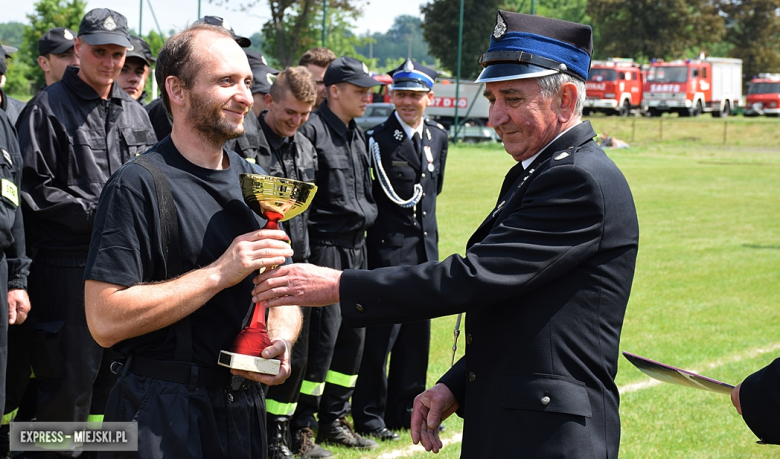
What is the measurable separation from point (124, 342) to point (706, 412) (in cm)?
Result: 533

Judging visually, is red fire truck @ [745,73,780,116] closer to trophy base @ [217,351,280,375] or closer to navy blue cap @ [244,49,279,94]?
navy blue cap @ [244,49,279,94]

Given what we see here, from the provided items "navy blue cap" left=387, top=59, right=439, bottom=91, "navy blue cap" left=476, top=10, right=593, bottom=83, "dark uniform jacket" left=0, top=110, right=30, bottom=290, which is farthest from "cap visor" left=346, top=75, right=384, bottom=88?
"navy blue cap" left=476, top=10, right=593, bottom=83

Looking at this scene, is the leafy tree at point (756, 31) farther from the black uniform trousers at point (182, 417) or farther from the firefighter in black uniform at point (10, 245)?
the black uniform trousers at point (182, 417)

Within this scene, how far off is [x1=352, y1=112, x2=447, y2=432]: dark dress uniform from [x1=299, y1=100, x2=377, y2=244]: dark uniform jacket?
12.2 inches

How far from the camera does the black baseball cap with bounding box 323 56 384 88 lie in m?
6.48

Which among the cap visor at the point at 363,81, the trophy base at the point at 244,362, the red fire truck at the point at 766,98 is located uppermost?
the red fire truck at the point at 766,98

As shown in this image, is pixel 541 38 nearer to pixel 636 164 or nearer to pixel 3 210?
pixel 3 210

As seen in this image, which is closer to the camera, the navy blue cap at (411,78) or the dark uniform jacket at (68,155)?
the dark uniform jacket at (68,155)

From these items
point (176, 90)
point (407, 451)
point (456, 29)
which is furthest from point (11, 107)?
point (456, 29)

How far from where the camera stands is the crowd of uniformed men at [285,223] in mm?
5094

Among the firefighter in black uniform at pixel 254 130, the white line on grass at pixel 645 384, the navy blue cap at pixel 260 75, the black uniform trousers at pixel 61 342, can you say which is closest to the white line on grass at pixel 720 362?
the white line on grass at pixel 645 384

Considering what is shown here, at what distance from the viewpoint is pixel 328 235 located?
6.21 metres

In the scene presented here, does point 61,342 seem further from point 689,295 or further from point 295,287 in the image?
point 689,295

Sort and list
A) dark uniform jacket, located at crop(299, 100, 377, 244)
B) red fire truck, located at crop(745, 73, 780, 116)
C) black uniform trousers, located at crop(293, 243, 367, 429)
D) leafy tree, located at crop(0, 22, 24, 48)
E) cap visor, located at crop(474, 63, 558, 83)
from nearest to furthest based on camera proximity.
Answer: cap visor, located at crop(474, 63, 558, 83), black uniform trousers, located at crop(293, 243, 367, 429), dark uniform jacket, located at crop(299, 100, 377, 244), red fire truck, located at crop(745, 73, 780, 116), leafy tree, located at crop(0, 22, 24, 48)
